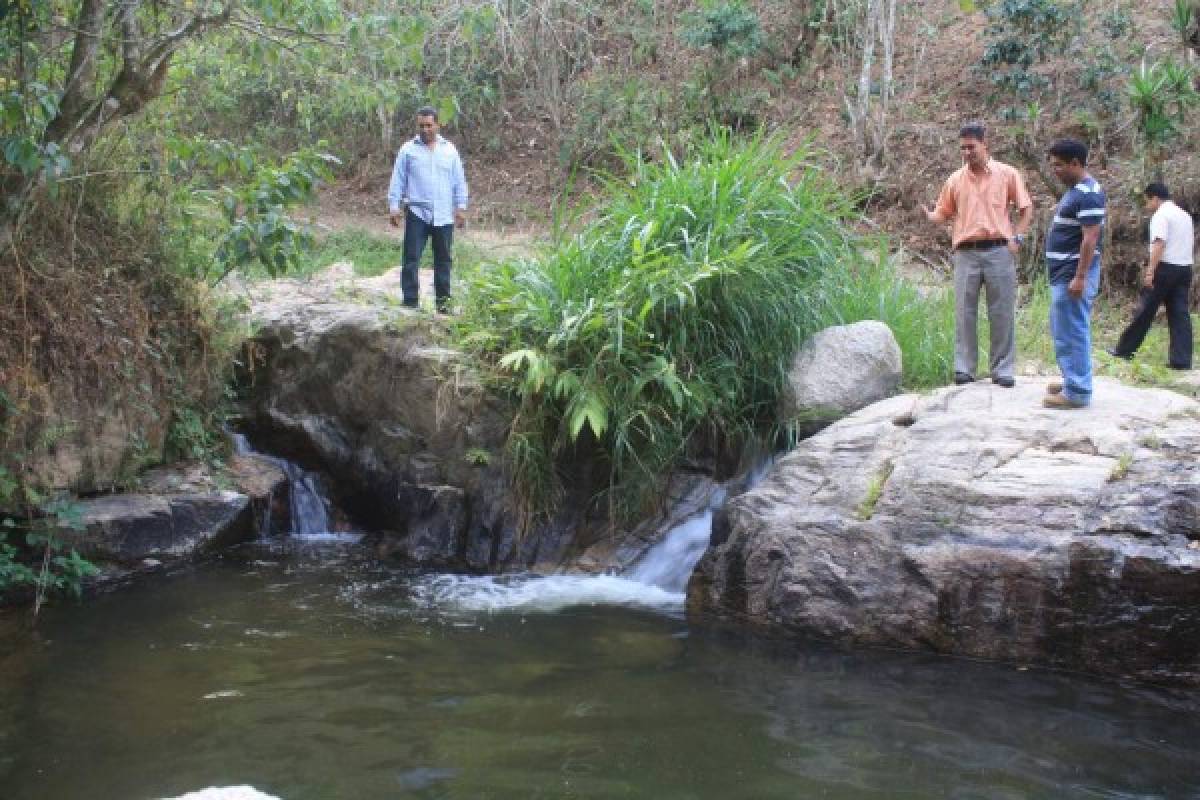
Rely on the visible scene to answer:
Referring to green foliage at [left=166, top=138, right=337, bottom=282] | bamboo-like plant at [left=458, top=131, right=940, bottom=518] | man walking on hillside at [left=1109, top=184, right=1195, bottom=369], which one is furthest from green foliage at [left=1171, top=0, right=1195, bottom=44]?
green foliage at [left=166, top=138, right=337, bottom=282]

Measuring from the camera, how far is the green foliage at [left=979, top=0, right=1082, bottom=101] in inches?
577

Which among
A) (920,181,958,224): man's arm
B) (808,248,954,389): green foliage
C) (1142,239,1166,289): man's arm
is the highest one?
(920,181,958,224): man's arm

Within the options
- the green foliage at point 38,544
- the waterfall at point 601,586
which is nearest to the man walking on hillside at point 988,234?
the waterfall at point 601,586

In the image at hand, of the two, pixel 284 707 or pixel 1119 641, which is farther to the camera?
pixel 1119 641

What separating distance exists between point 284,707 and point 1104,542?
4.39m

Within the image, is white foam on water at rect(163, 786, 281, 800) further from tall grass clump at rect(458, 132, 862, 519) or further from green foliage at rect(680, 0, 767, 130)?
green foliage at rect(680, 0, 767, 130)

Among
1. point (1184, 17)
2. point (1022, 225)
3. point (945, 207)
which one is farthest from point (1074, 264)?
point (1184, 17)

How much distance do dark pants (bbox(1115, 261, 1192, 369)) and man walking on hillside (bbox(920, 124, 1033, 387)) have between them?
7.51ft

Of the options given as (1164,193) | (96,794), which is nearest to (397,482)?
(96,794)

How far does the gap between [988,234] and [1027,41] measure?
28.8 ft

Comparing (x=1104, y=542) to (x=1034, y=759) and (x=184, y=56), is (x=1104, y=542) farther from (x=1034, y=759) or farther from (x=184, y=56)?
(x=184, y=56)

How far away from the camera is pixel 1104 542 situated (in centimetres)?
609

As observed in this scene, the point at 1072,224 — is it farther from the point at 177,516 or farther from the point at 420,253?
the point at 177,516

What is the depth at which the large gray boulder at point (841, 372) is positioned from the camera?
8289 millimetres
